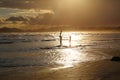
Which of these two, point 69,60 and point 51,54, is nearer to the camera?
point 69,60

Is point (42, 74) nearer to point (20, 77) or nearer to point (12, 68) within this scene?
point (20, 77)

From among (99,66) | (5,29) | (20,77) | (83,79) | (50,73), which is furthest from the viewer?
(5,29)

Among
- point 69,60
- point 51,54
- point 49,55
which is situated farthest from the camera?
point 51,54

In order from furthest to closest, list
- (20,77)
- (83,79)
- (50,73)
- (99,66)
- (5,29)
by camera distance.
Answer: (5,29)
(99,66)
(50,73)
(20,77)
(83,79)

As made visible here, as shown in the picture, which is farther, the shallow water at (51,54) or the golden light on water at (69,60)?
the shallow water at (51,54)

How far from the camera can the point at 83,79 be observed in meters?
19.2

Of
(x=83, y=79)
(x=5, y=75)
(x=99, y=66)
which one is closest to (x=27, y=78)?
(x=5, y=75)

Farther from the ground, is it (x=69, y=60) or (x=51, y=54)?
(x=69, y=60)

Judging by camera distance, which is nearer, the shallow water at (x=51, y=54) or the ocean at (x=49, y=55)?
the ocean at (x=49, y=55)

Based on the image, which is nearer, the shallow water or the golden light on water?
the golden light on water

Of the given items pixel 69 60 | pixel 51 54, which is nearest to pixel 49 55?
pixel 51 54

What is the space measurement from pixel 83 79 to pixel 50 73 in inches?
150

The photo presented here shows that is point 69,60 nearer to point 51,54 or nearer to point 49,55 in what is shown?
point 49,55

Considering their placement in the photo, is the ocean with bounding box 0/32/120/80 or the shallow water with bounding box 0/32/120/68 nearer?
the ocean with bounding box 0/32/120/80
